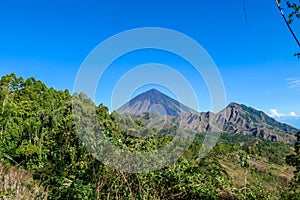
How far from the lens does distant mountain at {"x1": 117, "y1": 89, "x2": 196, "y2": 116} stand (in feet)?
13.5

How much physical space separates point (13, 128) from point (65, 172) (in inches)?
543

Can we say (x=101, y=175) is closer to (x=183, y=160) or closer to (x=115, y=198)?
(x=115, y=198)

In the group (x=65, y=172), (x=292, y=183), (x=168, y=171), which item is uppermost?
(x=65, y=172)

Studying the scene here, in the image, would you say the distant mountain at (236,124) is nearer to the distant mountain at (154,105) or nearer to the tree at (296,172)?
the distant mountain at (154,105)

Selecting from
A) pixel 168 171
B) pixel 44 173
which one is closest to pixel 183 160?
pixel 168 171

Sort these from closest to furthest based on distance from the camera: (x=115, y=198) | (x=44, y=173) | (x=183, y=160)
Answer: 1. (x=115, y=198)
2. (x=183, y=160)
3. (x=44, y=173)

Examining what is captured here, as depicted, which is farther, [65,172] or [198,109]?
[198,109]

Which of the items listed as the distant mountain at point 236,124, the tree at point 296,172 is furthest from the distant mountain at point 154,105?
the tree at point 296,172

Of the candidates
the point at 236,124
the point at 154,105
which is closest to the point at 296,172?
the point at 154,105

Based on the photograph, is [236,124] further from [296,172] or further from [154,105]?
[296,172]

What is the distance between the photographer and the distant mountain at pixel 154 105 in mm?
4105

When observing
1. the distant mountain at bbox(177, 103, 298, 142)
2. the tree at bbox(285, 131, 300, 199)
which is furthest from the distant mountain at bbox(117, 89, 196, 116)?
the tree at bbox(285, 131, 300, 199)

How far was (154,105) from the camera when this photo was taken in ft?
15.0

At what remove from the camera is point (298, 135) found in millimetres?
3016
